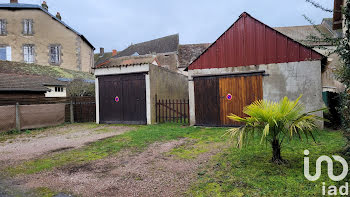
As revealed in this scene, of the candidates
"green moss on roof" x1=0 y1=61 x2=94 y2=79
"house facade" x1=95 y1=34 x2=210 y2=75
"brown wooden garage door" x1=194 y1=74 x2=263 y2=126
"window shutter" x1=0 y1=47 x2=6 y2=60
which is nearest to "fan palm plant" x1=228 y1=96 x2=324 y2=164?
"brown wooden garage door" x1=194 y1=74 x2=263 y2=126

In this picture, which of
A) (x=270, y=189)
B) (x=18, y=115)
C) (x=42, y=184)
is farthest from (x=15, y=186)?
(x=18, y=115)

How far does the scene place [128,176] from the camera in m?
4.41

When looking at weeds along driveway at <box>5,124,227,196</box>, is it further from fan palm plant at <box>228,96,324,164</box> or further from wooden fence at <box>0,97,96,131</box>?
wooden fence at <box>0,97,96,131</box>

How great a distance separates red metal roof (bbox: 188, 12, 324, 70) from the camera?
29.9ft

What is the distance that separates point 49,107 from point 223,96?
10.2m

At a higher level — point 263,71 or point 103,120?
point 263,71

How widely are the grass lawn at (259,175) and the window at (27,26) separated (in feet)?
90.4

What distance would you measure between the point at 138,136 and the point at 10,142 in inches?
207

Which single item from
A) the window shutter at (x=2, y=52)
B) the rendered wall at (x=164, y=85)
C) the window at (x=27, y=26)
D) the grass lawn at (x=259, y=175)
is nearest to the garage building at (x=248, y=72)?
the rendered wall at (x=164, y=85)

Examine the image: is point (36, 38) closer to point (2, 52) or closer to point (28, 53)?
point (28, 53)

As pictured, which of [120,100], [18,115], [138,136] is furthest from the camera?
[120,100]

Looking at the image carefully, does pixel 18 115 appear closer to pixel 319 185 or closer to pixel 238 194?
pixel 238 194

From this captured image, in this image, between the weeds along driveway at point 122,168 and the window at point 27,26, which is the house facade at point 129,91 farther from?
the window at point 27,26

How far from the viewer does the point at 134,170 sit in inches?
187
